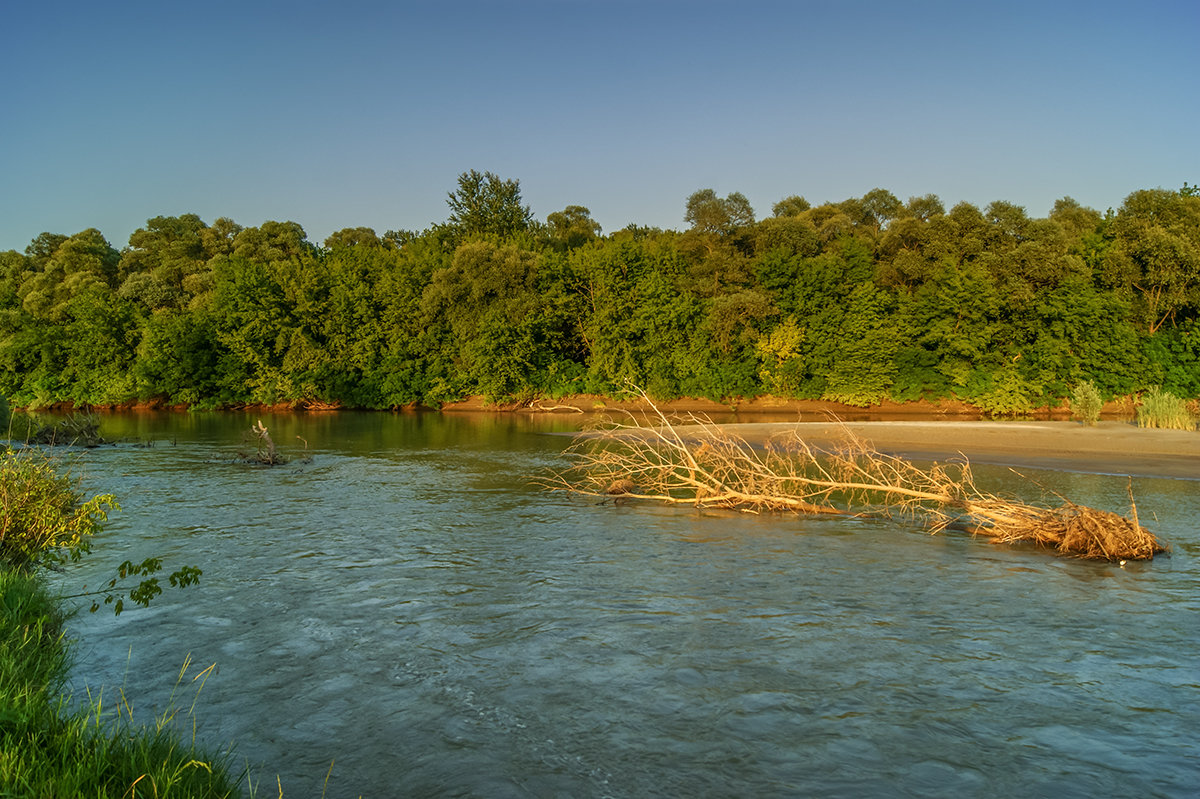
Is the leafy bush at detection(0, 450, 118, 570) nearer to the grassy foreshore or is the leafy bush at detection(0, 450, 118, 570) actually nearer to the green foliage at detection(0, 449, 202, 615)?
the green foliage at detection(0, 449, 202, 615)

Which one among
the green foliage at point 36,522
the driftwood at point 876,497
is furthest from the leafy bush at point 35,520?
the driftwood at point 876,497

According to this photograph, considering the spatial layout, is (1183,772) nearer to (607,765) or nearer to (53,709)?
(607,765)

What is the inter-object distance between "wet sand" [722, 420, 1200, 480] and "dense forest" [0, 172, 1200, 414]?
65.3 ft

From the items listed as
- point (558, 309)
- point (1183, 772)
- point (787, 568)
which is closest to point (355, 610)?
point (787, 568)

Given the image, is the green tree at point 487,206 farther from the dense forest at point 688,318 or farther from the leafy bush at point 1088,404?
the leafy bush at point 1088,404

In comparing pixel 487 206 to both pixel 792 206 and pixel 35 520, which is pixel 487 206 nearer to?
pixel 792 206

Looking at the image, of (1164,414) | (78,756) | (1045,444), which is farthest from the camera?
(1164,414)

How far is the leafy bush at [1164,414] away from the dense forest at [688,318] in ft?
58.8

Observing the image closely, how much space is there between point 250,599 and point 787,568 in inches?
285

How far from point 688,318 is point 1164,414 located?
29.1 metres

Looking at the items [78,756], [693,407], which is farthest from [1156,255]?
[78,756]

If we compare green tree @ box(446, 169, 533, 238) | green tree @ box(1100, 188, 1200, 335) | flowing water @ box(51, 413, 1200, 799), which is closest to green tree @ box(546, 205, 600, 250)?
green tree @ box(446, 169, 533, 238)

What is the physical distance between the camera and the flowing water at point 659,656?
19.4 ft

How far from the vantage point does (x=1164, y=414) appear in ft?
93.0
